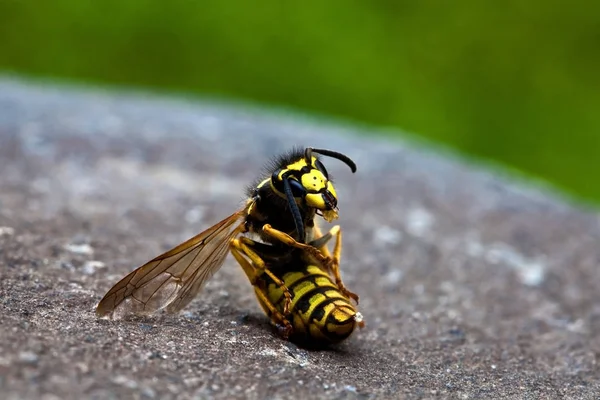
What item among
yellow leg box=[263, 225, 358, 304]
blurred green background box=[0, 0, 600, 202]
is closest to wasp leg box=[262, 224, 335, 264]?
yellow leg box=[263, 225, 358, 304]

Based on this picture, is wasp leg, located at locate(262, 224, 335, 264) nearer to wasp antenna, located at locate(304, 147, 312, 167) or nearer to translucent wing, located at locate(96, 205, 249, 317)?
translucent wing, located at locate(96, 205, 249, 317)

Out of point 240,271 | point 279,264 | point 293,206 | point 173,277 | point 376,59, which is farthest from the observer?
point 376,59

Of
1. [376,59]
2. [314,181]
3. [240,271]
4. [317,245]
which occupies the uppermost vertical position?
[376,59]

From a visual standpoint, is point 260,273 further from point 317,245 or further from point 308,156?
point 308,156

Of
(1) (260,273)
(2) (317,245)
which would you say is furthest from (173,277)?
(2) (317,245)

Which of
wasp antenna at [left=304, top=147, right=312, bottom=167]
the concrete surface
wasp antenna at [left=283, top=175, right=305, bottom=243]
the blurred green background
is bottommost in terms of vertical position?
the concrete surface

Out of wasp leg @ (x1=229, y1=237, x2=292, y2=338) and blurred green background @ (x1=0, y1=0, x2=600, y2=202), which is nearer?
wasp leg @ (x1=229, y1=237, x2=292, y2=338)

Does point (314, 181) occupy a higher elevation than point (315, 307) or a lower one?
higher

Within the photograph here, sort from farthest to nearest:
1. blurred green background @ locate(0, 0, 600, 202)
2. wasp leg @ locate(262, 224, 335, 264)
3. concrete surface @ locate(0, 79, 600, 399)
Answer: blurred green background @ locate(0, 0, 600, 202)
wasp leg @ locate(262, 224, 335, 264)
concrete surface @ locate(0, 79, 600, 399)
